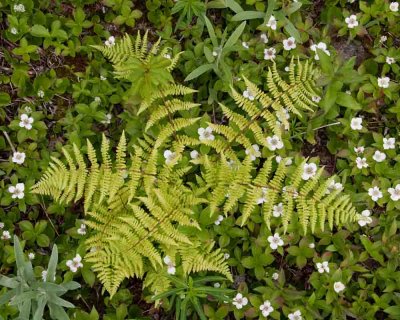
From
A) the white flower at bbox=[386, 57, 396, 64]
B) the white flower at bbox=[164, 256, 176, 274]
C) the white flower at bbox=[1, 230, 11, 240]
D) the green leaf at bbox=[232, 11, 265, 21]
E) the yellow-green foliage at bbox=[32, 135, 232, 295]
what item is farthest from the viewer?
the white flower at bbox=[386, 57, 396, 64]

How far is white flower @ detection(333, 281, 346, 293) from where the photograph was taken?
4.81 metres

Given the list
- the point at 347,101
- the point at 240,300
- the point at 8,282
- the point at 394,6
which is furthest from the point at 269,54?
the point at 8,282

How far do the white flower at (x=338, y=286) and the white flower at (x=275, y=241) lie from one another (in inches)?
25.2

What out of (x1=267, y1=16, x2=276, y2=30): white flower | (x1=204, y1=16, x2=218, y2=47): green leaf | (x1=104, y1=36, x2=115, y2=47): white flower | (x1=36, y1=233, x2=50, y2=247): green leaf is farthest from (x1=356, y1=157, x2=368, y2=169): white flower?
(x1=36, y1=233, x2=50, y2=247): green leaf

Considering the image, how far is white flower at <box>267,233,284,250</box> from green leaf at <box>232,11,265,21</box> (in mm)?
2252

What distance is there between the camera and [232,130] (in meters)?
4.87

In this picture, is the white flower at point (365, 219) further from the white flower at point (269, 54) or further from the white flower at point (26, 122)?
the white flower at point (26, 122)

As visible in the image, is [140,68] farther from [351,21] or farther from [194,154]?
[351,21]

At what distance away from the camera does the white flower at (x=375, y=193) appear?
198 inches

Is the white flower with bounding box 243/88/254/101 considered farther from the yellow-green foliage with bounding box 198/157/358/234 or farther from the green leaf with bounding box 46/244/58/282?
the green leaf with bounding box 46/244/58/282

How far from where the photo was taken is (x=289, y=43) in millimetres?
5324

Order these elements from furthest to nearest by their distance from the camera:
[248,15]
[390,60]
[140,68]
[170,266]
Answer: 1. [390,60]
2. [248,15]
3. [170,266]
4. [140,68]

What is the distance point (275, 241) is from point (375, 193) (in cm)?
113

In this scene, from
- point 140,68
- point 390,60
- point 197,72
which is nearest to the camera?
point 140,68
